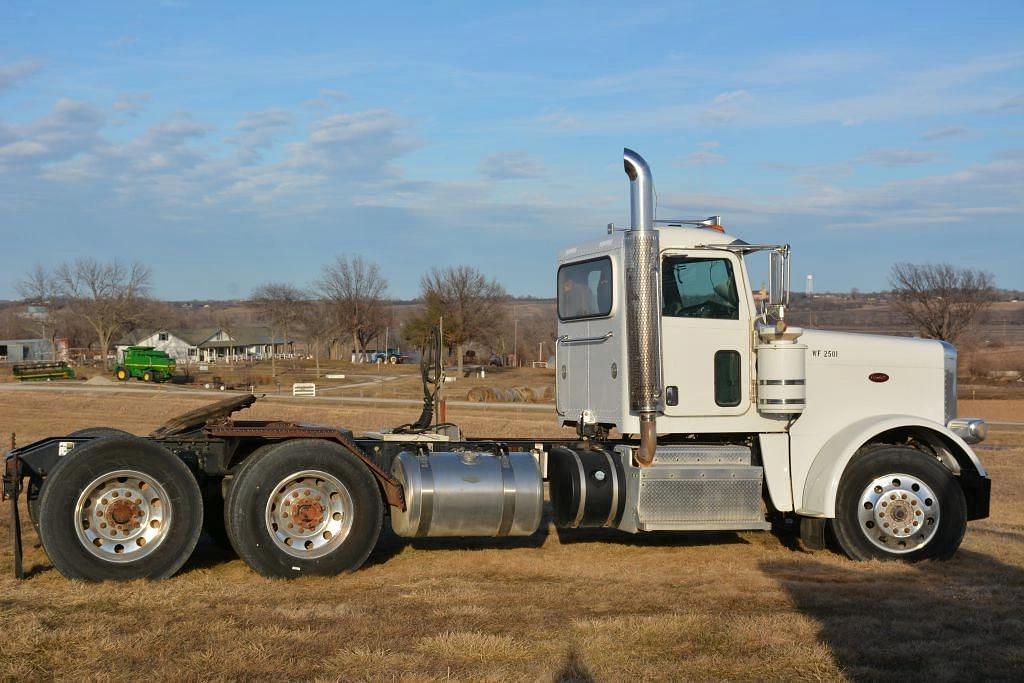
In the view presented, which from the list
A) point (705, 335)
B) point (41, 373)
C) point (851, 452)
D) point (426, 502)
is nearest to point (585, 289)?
point (705, 335)

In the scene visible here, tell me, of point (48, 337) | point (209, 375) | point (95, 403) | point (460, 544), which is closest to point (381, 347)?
point (48, 337)

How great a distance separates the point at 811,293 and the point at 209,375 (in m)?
71.4

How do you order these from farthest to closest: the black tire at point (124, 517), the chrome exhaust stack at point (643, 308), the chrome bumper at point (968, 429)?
the chrome bumper at point (968, 429) < the chrome exhaust stack at point (643, 308) < the black tire at point (124, 517)

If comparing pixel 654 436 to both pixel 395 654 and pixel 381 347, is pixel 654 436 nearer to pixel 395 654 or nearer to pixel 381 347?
pixel 395 654

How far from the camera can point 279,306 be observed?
112875mm

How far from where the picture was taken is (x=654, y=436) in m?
9.49

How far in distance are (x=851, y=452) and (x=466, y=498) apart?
137 inches

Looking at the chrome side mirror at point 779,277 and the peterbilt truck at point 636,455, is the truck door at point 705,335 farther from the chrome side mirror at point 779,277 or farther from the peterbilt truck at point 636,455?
the chrome side mirror at point 779,277

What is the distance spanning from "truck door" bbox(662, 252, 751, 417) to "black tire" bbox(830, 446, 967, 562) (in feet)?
3.95

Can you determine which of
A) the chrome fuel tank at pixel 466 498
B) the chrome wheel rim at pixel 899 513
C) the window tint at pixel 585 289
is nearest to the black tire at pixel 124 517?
the chrome fuel tank at pixel 466 498

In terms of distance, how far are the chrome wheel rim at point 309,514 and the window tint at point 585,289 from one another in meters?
2.96

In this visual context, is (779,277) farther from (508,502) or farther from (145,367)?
(145,367)

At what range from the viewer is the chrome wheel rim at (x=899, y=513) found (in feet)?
31.5

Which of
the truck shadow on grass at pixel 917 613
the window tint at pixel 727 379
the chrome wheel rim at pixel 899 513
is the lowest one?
the truck shadow on grass at pixel 917 613
